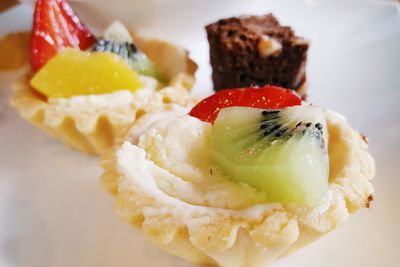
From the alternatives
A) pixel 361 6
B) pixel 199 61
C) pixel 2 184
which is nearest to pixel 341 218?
pixel 2 184

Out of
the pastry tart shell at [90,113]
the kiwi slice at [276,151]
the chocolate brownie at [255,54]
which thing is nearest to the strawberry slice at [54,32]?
the pastry tart shell at [90,113]

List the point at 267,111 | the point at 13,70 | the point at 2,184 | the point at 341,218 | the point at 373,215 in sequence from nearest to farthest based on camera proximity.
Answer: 1. the point at 341,218
2. the point at 267,111
3. the point at 373,215
4. the point at 2,184
5. the point at 13,70

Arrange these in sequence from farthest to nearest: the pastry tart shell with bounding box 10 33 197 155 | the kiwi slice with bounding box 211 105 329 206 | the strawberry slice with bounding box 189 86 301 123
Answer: the pastry tart shell with bounding box 10 33 197 155 < the strawberry slice with bounding box 189 86 301 123 < the kiwi slice with bounding box 211 105 329 206

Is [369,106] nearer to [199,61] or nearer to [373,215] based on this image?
[373,215]

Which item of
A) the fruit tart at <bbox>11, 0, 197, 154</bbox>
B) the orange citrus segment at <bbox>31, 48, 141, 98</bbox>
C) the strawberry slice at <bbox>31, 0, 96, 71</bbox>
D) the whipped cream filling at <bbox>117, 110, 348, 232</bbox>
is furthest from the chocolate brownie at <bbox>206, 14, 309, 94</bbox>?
the whipped cream filling at <bbox>117, 110, 348, 232</bbox>

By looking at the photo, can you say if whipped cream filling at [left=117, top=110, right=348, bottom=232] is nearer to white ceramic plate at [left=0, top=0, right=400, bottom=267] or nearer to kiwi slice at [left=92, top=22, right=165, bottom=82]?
white ceramic plate at [left=0, top=0, right=400, bottom=267]

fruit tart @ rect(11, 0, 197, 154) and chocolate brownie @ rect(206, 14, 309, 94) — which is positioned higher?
chocolate brownie @ rect(206, 14, 309, 94)
